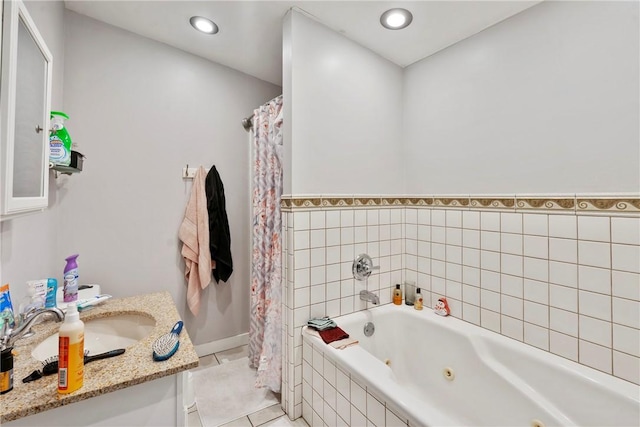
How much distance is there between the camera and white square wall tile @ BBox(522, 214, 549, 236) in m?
1.37

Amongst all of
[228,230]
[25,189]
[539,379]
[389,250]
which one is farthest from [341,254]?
[25,189]

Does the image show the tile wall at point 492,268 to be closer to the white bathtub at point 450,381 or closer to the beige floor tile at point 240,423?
the white bathtub at point 450,381

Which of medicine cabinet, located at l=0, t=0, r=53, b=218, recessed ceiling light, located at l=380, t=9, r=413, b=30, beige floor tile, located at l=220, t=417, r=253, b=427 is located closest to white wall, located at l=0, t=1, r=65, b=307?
medicine cabinet, located at l=0, t=0, r=53, b=218

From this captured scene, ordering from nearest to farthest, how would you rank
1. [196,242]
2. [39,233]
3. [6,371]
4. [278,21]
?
[6,371]
[39,233]
[278,21]
[196,242]

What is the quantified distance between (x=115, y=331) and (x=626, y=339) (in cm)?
235

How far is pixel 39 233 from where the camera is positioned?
1.29 m

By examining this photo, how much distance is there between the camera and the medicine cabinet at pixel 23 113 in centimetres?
74

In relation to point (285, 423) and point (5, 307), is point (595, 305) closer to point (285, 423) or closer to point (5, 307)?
point (285, 423)

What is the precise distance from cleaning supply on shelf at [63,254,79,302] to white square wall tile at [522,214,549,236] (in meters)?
2.34

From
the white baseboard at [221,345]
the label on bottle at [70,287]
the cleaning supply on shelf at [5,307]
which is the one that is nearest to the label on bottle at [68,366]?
the cleaning supply on shelf at [5,307]

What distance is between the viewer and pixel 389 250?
199cm

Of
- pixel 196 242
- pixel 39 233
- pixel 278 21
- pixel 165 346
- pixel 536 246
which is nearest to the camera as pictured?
pixel 165 346

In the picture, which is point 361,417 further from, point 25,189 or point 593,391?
point 25,189

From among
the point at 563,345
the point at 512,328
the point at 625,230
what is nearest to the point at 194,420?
the point at 512,328
